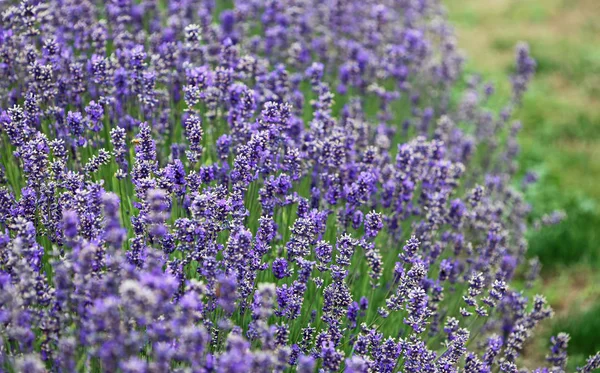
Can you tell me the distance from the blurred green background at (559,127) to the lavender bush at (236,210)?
367mm

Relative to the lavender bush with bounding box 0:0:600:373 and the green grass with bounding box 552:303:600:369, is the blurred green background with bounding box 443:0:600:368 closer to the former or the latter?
the green grass with bounding box 552:303:600:369

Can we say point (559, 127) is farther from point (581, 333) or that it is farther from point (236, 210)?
point (236, 210)

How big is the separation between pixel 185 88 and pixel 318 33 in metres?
3.21

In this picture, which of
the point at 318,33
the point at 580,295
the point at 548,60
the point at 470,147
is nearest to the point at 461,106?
the point at 470,147

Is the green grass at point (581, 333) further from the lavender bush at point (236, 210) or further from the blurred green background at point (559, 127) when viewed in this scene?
the lavender bush at point (236, 210)

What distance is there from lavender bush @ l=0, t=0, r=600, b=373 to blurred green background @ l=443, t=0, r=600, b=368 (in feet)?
1.21

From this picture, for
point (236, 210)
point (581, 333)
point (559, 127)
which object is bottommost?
point (581, 333)

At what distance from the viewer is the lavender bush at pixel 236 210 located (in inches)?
95.0

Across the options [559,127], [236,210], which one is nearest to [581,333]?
[236,210]

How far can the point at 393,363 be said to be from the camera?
2904 mm

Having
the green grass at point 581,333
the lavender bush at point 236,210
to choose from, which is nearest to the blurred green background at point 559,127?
the green grass at point 581,333

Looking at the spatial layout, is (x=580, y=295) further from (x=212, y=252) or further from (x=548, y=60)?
(x=548, y=60)

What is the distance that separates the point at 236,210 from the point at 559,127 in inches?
208

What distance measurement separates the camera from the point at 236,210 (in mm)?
3232
